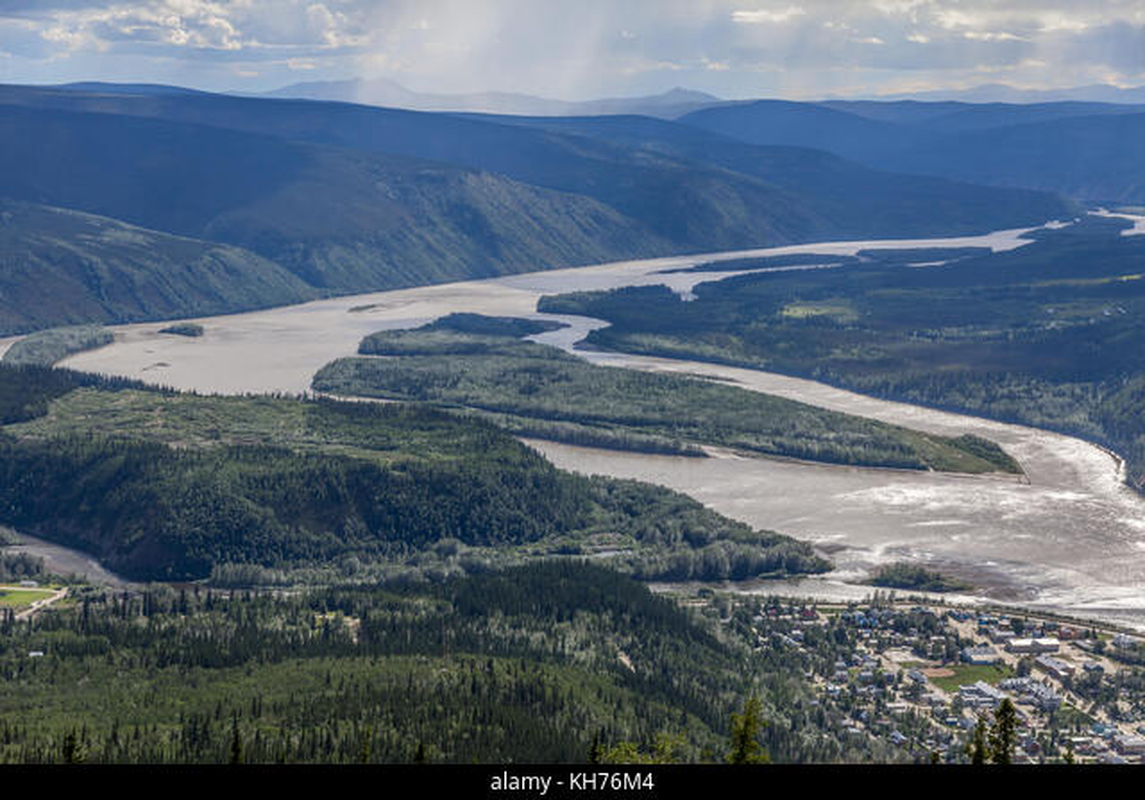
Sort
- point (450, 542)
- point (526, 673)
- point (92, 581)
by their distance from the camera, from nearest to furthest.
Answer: point (526, 673) < point (92, 581) < point (450, 542)

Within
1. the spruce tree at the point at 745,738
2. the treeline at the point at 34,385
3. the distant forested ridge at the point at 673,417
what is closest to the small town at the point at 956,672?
the spruce tree at the point at 745,738

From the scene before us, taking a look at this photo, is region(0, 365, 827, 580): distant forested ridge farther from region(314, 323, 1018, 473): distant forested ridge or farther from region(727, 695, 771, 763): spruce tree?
region(727, 695, 771, 763): spruce tree

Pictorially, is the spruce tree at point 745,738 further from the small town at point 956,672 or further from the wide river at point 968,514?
the wide river at point 968,514

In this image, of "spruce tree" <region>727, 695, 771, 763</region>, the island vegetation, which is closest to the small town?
the island vegetation

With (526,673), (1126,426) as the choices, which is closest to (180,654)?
(526,673)

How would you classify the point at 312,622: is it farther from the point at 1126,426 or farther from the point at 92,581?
the point at 1126,426

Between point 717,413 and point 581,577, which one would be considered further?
point 717,413

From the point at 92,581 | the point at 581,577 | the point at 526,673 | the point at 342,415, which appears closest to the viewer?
the point at 526,673
